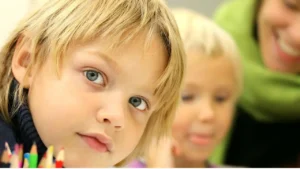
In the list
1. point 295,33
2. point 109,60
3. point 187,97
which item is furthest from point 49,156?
point 295,33

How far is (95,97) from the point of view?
53 centimetres

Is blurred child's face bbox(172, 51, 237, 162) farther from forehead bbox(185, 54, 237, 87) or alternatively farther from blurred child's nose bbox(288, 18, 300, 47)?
blurred child's nose bbox(288, 18, 300, 47)

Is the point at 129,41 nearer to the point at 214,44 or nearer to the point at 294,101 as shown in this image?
the point at 214,44

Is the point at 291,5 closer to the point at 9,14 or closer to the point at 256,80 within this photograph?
the point at 256,80

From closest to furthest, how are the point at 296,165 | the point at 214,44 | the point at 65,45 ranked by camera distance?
1. the point at 65,45
2. the point at 214,44
3. the point at 296,165

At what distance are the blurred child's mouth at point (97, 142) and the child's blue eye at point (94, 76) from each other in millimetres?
54

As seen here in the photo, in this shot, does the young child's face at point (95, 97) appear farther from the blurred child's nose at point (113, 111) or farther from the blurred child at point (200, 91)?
the blurred child at point (200, 91)

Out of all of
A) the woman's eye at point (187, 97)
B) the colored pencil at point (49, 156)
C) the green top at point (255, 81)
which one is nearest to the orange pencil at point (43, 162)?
the colored pencil at point (49, 156)

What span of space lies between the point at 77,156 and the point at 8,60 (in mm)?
116

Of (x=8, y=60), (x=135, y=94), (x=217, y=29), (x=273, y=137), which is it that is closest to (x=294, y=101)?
(x=273, y=137)

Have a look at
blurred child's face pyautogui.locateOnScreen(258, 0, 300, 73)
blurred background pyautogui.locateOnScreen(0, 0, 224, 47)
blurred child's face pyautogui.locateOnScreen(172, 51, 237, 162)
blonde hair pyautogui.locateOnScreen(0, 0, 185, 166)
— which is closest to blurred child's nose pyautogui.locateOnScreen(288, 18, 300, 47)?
blurred child's face pyautogui.locateOnScreen(258, 0, 300, 73)

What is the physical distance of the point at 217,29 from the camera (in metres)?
0.71

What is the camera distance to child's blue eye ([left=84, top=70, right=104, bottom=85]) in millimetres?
526

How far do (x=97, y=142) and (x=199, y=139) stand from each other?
20cm
